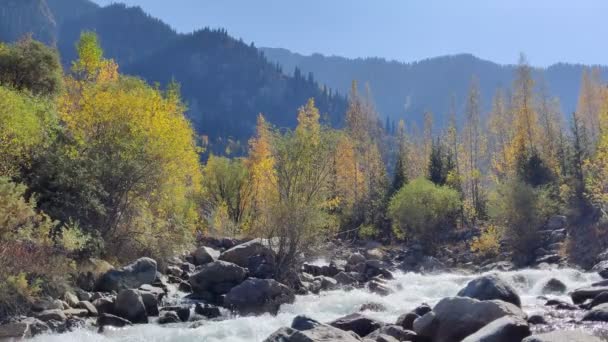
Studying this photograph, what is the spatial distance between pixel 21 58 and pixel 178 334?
68.9 feet

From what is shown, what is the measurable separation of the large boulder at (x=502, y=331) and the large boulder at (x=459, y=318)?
96 centimetres

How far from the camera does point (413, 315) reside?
16.7 meters

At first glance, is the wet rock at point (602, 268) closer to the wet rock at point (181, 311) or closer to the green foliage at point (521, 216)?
the green foliage at point (521, 216)

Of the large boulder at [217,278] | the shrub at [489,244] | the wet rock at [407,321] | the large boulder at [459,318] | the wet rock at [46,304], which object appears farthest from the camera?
the shrub at [489,244]

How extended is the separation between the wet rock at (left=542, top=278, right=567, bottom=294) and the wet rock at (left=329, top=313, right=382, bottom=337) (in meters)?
11.6

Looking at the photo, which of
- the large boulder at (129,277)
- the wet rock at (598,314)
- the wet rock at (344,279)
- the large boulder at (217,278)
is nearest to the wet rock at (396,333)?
the wet rock at (598,314)

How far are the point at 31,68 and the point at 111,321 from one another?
62.5ft

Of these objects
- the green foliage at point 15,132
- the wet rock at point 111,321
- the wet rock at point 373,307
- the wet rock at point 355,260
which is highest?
the green foliage at point 15,132

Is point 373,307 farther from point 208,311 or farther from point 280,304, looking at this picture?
point 208,311

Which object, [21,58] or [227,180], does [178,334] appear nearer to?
[21,58]

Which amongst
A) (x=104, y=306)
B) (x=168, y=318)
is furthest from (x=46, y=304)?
(x=168, y=318)

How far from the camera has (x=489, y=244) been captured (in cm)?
3997

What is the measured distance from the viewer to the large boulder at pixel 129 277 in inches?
833

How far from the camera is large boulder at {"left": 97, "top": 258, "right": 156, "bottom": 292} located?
2116 cm
